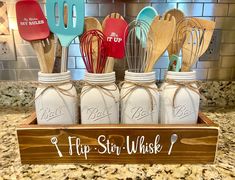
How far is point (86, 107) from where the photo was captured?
0.53m

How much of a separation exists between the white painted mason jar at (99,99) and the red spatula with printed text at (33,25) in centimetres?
12

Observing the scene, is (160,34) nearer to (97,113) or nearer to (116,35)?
(116,35)

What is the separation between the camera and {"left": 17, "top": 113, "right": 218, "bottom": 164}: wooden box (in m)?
0.51

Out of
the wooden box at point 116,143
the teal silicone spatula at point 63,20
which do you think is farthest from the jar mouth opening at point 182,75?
the teal silicone spatula at point 63,20

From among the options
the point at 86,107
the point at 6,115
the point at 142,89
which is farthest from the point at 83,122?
the point at 6,115

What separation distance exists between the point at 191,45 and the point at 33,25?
39 centimetres

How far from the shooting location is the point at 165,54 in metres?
0.83

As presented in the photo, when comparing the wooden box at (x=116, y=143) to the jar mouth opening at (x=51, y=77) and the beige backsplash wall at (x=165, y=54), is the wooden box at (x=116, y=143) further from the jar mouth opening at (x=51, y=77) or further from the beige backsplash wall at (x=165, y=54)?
the beige backsplash wall at (x=165, y=54)

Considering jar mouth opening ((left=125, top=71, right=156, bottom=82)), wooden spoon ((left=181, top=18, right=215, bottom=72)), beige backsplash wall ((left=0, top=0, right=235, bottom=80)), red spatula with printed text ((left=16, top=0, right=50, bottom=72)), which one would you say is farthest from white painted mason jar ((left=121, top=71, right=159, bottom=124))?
beige backsplash wall ((left=0, top=0, right=235, bottom=80))

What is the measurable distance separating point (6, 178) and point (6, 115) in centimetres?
40

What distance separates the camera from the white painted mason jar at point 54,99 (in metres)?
0.52

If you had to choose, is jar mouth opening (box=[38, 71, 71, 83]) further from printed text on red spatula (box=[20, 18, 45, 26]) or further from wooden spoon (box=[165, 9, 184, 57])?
wooden spoon (box=[165, 9, 184, 57])

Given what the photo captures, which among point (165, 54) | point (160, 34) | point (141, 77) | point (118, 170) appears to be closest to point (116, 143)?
point (118, 170)

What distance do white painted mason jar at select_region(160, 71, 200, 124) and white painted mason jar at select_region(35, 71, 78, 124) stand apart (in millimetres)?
232
